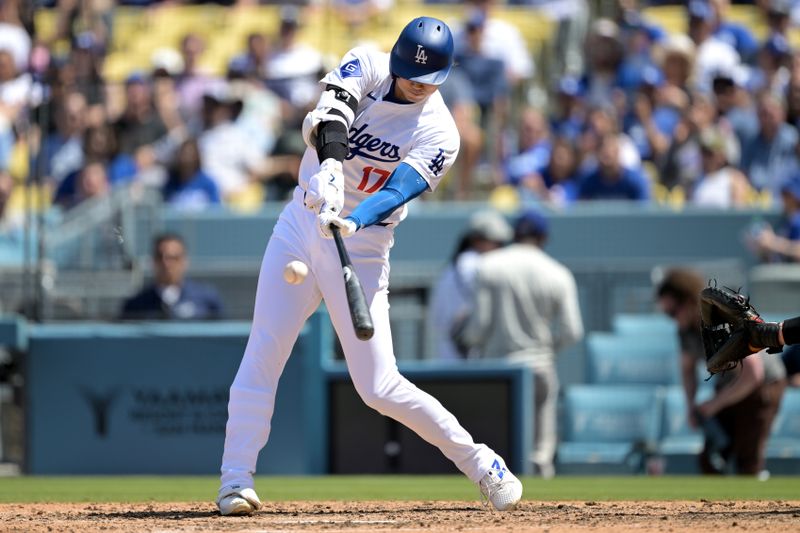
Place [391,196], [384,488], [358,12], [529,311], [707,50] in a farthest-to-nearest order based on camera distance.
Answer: [358,12] < [707,50] < [529,311] < [384,488] < [391,196]

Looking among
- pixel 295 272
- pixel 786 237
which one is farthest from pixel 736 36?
pixel 295 272

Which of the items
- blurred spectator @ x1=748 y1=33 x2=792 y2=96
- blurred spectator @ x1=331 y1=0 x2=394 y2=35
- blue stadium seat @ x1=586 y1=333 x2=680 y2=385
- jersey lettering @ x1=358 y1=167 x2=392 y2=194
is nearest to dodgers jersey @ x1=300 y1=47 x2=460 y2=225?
jersey lettering @ x1=358 y1=167 x2=392 y2=194

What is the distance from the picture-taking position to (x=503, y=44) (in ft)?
48.9

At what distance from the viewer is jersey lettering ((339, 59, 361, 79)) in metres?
6.48

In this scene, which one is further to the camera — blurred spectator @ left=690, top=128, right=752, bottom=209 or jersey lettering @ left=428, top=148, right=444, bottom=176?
blurred spectator @ left=690, top=128, right=752, bottom=209

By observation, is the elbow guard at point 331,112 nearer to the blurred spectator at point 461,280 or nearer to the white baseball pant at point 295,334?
the white baseball pant at point 295,334

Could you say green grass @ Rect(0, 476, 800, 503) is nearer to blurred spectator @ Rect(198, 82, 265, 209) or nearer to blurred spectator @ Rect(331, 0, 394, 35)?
blurred spectator @ Rect(198, 82, 265, 209)

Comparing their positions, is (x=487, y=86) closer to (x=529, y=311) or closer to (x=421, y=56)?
(x=529, y=311)

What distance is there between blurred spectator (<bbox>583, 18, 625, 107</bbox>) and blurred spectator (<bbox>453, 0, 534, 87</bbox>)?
66 cm

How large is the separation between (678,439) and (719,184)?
3.20 metres

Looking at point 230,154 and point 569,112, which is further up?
point 569,112

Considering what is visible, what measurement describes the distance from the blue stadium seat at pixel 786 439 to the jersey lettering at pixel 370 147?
5112 mm

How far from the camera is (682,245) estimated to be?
13.1 meters

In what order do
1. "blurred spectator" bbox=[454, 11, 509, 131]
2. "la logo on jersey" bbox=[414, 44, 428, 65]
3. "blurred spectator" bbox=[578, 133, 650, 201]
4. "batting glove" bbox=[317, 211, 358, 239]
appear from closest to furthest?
"batting glove" bbox=[317, 211, 358, 239]
"la logo on jersey" bbox=[414, 44, 428, 65]
"blurred spectator" bbox=[578, 133, 650, 201]
"blurred spectator" bbox=[454, 11, 509, 131]
